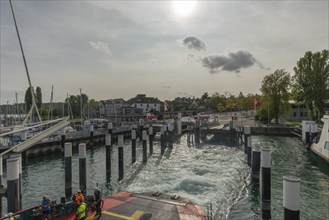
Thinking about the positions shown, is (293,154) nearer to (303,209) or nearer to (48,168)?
(303,209)

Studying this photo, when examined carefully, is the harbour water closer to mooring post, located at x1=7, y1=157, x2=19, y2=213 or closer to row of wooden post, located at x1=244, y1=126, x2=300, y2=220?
row of wooden post, located at x1=244, y1=126, x2=300, y2=220

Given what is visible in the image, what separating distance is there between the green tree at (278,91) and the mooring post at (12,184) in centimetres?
6408

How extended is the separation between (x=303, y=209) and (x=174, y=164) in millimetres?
16191

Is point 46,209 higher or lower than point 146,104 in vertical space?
lower

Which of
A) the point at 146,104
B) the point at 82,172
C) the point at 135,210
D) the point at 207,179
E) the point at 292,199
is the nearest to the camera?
the point at 292,199

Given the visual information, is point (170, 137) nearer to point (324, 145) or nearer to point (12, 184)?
point (324, 145)

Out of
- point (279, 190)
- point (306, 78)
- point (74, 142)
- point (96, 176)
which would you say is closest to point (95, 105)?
point (74, 142)

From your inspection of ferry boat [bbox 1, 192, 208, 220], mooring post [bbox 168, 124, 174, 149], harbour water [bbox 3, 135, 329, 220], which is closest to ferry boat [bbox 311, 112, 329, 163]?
harbour water [bbox 3, 135, 329, 220]

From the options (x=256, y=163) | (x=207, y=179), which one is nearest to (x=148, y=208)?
(x=207, y=179)

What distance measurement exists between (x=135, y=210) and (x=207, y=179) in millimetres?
11889

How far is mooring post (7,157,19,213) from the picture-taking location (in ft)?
43.9

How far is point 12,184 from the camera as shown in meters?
13.5

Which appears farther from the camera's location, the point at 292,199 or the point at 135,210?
the point at 135,210

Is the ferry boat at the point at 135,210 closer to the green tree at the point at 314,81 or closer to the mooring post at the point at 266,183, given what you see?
the mooring post at the point at 266,183
